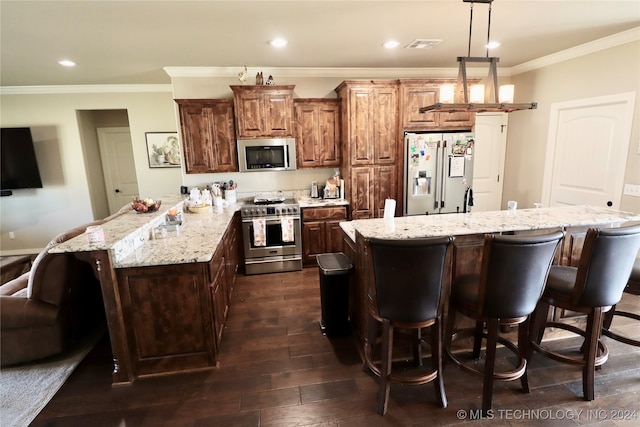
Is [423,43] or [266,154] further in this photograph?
[266,154]

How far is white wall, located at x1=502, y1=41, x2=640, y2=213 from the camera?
3498mm

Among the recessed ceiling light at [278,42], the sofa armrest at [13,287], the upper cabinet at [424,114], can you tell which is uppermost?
the recessed ceiling light at [278,42]

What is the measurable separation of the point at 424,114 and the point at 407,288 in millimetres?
3284

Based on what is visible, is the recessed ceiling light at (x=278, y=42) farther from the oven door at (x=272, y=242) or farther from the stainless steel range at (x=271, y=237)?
the oven door at (x=272, y=242)

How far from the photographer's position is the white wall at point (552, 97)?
3.50 meters

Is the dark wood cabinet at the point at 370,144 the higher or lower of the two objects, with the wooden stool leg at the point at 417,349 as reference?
higher

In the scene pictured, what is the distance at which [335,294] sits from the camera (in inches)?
107

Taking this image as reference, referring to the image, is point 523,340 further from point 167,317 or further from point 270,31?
point 270,31

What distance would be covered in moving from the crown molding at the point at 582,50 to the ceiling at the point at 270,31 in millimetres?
130

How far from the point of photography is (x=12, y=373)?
2430 millimetres

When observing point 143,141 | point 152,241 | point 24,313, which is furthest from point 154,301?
point 143,141

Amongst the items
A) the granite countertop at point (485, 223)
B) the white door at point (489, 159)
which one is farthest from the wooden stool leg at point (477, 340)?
the white door at point (489, 159)

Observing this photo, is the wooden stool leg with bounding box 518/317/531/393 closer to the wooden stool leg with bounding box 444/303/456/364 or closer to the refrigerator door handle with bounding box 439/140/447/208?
the wooden stool leg with bounding box 444/303/456/364

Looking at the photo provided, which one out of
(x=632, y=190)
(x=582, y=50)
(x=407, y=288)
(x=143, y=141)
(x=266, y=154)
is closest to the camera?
(x=407, y=288)
